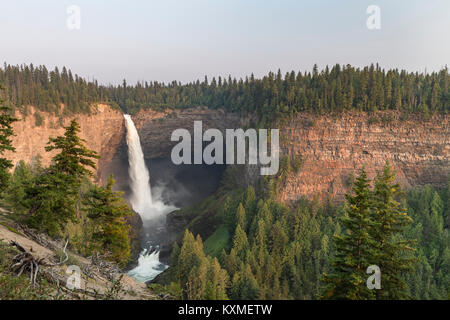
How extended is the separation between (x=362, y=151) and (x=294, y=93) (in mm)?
18799

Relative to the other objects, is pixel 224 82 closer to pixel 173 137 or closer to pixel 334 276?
pixel 173 137

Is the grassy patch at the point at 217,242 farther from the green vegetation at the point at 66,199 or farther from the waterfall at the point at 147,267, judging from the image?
the green vegetation at the point at 66,199

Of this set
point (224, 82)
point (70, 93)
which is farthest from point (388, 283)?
point (224, 82)

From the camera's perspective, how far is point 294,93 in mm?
62500

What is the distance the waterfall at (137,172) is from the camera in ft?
285

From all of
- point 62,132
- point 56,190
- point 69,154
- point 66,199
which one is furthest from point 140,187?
point 56,190

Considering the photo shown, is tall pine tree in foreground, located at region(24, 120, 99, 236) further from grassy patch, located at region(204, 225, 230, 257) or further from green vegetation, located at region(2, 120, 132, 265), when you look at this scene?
grassy patch, located at region(204, 225, 230, 257)

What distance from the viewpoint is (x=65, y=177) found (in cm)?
1980

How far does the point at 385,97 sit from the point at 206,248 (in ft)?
157

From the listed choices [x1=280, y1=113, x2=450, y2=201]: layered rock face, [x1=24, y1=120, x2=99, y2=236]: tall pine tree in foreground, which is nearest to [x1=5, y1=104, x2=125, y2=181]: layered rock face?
[x1=24, y1=120, x2=99, y2=236]: tall pine tree in foreground

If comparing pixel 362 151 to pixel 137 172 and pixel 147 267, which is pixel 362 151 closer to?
pixel 147 267

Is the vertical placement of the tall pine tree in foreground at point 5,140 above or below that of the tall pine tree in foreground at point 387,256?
above

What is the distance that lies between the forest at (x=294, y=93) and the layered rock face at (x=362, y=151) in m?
2.84

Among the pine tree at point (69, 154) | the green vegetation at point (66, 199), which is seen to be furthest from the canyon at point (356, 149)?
the pine tree at point (69, 154)
